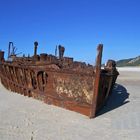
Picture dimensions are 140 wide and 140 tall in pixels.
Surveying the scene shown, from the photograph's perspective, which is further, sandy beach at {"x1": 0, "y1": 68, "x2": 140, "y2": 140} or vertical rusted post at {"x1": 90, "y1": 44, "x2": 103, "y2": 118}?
vertical rusted post at {"x1": 90, "y1": 44, "x2": 103, "y2": 118}

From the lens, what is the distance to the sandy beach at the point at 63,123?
5.71 m

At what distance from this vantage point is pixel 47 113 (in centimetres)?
770

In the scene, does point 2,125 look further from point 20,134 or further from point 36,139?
point 36,139

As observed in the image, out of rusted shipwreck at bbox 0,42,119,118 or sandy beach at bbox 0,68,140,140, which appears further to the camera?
rusted shipwreck at bbox 0,42,119,118

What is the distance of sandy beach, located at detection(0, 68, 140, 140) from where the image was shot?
5.71 metres

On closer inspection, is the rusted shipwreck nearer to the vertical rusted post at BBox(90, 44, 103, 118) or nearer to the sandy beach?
the vertical rusted post at BBox(90, 44, 103, 118)

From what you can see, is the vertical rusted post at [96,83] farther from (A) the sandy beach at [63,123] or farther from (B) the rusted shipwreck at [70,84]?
(A) the sandy beach at [63,123]

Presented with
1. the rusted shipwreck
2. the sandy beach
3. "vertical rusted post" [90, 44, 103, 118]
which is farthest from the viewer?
the rusted shipwreck

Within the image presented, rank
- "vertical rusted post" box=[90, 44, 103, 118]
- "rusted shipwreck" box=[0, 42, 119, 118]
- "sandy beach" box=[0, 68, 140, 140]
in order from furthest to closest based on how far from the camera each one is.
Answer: "rusted shipwreck" box=[0, 42, 119, 118] → "vertical rusted post" box=[90, 44, 103, 118] → "sandy beach" box=[0, 68, 140, 140]

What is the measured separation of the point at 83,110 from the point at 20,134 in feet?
7.54

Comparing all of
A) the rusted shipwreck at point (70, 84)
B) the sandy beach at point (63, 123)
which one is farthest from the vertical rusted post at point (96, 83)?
the sandy beach at point (63, 123)

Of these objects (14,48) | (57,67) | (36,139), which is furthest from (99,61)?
(14,48)

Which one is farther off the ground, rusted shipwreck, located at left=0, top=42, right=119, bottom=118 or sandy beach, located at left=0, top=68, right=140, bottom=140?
rusted shipwreck, located at left=0, top=42, right=119, bottom=118

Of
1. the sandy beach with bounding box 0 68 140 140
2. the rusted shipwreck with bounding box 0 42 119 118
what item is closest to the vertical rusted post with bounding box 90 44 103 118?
the rusted shipwreck with bounding box 0 42 119 118
